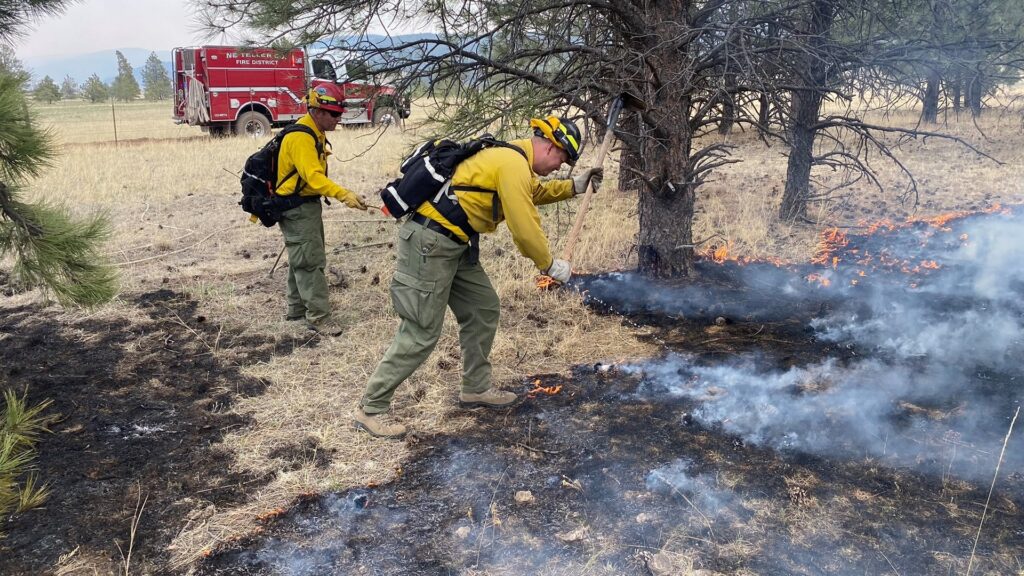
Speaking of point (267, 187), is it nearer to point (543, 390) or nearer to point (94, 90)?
point (543, 390)

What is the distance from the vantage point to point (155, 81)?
52375 mm

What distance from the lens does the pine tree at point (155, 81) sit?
47.5 meters

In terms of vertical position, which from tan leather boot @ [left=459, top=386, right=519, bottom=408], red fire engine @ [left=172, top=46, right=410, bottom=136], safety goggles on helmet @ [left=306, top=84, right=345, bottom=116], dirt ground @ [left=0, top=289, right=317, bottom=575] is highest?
red fire engine @ [left=172, top=46, right=410, bottom=136]

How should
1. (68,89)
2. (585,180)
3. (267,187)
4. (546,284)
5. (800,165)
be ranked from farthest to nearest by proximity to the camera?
1. (68,89)
2. (800,165)
3. (546,284)
4. (267,187)
5. (585,180)

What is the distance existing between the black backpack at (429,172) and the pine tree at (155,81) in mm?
42113

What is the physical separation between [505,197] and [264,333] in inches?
115

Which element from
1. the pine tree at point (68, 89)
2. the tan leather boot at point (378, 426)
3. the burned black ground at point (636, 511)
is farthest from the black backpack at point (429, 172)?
the pine tree at point (68, 89)

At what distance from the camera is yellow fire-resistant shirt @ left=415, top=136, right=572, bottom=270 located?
352 cm

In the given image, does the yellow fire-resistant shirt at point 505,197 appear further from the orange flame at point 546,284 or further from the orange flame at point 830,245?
the orange flame at point 830,245

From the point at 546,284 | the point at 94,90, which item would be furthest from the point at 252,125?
the point at 94,90

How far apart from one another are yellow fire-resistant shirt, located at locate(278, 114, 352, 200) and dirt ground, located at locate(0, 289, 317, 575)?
1210 millimetres

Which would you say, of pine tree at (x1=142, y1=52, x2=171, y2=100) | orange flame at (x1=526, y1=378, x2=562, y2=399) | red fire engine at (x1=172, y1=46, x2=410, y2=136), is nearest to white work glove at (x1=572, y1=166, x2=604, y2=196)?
orange flame at (x1=526, y1=378, x2=562, y2=399)

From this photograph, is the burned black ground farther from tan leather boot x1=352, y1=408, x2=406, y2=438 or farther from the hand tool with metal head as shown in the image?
the hand tool with metal head

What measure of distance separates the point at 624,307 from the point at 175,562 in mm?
3873
